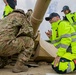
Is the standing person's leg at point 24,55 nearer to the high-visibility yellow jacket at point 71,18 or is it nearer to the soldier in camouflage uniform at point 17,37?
the soldier in camouflage uniform at point 17,37

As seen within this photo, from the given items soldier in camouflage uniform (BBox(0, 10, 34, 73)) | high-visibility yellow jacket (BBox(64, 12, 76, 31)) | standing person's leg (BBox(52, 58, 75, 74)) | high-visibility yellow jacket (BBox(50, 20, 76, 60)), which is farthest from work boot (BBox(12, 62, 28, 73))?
high-visibility yellow jacket (BBox(64, 12, 76, 31))

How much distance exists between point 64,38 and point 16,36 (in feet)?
2.57

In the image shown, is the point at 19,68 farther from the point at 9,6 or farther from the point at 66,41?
the point at 9,6

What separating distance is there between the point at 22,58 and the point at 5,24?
0.62 metres

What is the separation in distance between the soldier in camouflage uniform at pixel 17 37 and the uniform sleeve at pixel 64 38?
0.49 m

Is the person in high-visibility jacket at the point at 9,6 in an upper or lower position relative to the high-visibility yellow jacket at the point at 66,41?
upper

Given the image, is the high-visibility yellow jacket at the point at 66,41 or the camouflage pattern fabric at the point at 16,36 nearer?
the camouflage pattern fabric at the point at 16,36

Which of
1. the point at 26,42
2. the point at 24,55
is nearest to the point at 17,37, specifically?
the point at 26,42

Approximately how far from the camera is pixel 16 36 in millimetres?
4977

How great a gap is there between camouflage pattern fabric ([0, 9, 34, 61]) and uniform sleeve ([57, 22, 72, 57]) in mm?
491

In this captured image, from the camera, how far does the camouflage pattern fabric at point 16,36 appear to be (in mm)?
4836

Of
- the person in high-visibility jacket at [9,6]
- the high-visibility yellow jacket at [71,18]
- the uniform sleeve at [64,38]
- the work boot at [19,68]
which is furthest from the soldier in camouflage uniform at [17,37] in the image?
the high-visibility yellow jacket at [71,18]

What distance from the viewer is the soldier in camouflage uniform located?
484 cm

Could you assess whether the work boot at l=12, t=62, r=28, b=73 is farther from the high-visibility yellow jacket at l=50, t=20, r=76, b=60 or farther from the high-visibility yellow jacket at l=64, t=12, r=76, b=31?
the high-visibility yellow jacket at l=64, t=12, r=76, b=31
